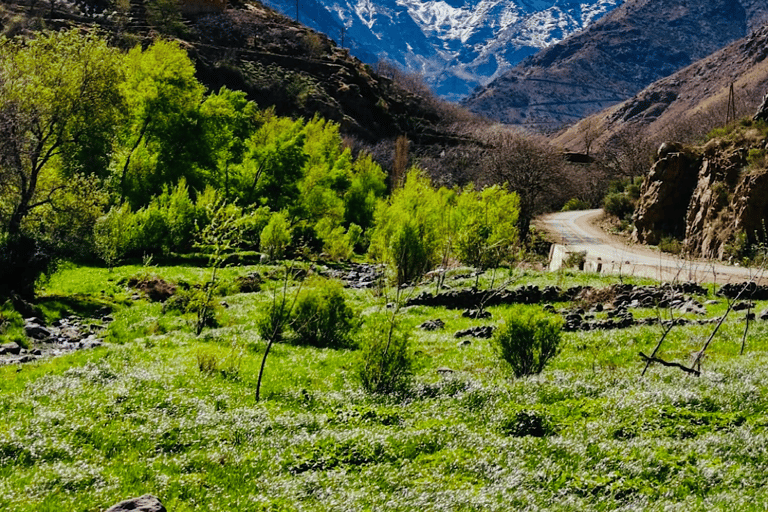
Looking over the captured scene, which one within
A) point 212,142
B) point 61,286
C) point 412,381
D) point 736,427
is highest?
point 212,142

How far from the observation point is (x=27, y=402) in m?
12.7

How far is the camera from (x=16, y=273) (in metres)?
25.3

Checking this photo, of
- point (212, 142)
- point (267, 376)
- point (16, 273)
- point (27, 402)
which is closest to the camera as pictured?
point (27, 402)

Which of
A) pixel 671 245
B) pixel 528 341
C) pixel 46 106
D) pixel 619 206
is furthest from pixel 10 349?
pixel 619 206

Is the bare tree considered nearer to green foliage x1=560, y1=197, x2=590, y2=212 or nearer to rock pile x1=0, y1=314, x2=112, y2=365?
green foliage x1=560, y1=197, x2=590, y2=212

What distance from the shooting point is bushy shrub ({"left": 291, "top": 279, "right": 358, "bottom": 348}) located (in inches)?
853

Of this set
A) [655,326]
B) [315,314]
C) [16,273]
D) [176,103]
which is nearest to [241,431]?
[315,314]

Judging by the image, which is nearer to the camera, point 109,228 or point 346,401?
point 346,401

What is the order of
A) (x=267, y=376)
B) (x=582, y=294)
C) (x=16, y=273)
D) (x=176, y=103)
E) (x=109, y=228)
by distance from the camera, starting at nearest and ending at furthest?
(x=267, y=376)
(x=16, y=273)
(x=582, y=294)
(x=109, y=228)
(x=176, y=103)

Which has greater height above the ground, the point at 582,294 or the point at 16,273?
the point at 582,294

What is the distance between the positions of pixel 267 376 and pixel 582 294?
1776cm

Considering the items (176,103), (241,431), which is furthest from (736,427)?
(176,103)

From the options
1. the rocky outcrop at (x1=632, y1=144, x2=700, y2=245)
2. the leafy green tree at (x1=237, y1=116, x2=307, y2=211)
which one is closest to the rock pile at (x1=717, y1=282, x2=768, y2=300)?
the rocky outcrop at (x1=632, y1=144, x2=700, y2=245)

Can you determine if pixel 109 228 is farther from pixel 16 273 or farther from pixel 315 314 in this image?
pixel 315 314
